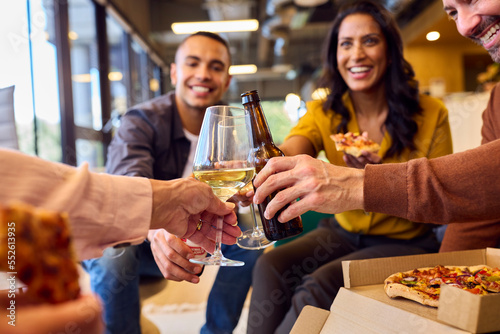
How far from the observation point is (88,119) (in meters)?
5.03

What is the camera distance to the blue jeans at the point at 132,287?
5.25ft

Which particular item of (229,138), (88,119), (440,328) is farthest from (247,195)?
(88,119)

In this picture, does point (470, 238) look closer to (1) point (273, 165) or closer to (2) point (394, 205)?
(2) point (394, 205)

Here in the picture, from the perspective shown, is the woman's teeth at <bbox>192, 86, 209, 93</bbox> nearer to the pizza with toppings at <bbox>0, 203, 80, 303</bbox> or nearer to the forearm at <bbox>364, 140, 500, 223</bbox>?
the forearm at <bbox>364, 140, 500, 223</bbox>

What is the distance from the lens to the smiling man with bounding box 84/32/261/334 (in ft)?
5.24

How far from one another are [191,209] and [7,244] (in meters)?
0.57

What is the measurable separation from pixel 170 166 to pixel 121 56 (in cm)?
540

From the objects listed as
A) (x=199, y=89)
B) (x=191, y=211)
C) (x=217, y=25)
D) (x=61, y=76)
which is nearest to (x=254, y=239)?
(x=191, y=211)

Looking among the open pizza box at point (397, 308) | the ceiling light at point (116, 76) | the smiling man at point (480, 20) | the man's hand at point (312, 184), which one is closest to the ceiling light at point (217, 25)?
the ceiling light at point (116, 76)

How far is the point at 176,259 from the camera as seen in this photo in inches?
41.3

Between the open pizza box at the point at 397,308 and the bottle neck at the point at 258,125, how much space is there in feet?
1.45

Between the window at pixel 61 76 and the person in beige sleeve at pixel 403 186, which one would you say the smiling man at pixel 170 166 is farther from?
the window at pixel 61 76

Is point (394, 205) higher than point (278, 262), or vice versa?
point (394, 205)

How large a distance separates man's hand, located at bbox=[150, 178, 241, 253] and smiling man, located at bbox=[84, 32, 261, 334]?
7cm
